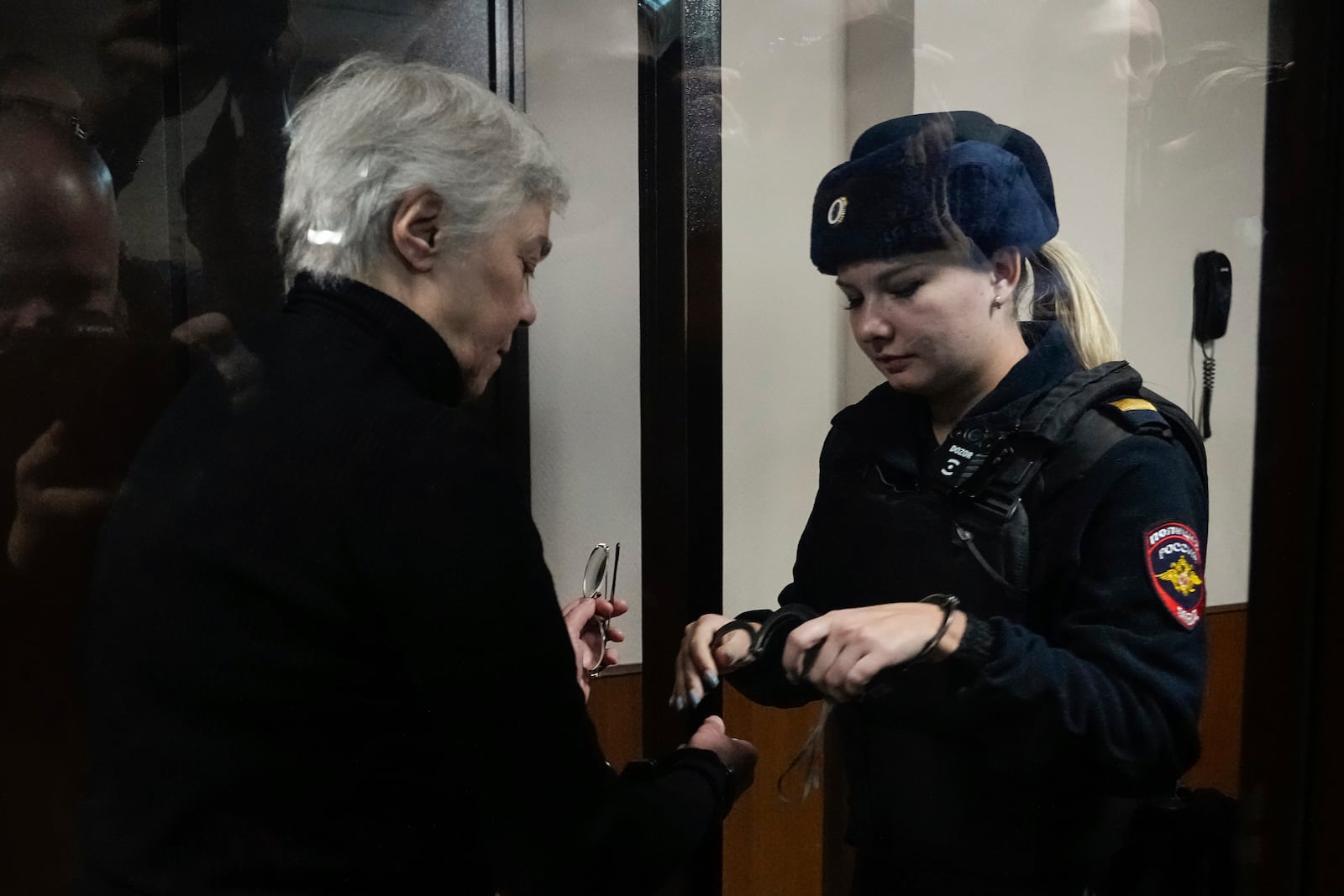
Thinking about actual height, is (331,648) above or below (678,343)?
below

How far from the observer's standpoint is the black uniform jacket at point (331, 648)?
61 centimetres

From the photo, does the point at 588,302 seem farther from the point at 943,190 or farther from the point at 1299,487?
the point at 1299,487

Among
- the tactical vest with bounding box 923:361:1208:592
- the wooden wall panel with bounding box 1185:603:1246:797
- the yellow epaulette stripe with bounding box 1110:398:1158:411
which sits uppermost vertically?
the yellow epaulette stripe with bounding box 1110:398:1158:411

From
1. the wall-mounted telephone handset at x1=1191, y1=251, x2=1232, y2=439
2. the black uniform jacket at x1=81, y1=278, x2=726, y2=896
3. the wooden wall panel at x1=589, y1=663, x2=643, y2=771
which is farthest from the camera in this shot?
the wooden wall panel at x1=589, y1=663, x2=643, y2=771

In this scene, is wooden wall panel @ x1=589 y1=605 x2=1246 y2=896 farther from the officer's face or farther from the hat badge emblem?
the hat badge emblem

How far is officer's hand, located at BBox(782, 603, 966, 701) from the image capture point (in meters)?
0.65

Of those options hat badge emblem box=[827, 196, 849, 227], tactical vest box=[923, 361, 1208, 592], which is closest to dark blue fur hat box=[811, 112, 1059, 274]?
hat badge emblem box=[827, 196, 849, 227]

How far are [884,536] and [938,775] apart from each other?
0.60ft

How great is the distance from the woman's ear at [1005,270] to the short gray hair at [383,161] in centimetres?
33

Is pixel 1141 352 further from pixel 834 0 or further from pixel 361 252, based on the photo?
pixel 361 252

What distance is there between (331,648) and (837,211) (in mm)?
467

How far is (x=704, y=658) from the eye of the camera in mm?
767

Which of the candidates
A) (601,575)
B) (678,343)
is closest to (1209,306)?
(678,343)

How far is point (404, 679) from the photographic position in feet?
2.10
